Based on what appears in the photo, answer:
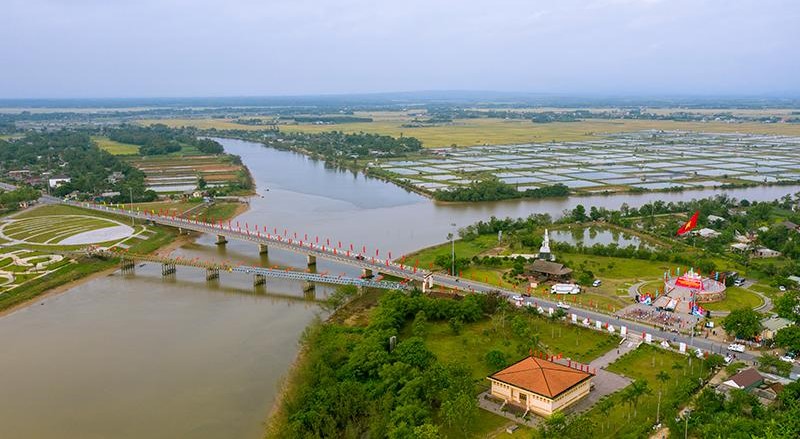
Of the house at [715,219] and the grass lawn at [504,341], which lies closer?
the grass lawn at [504,341]

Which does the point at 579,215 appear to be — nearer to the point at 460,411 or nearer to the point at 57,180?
the point at 460,411

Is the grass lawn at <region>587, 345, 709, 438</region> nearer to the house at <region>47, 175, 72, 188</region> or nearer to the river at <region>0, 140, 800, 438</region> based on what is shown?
the river at <region>0, 140, 800, 438</region>

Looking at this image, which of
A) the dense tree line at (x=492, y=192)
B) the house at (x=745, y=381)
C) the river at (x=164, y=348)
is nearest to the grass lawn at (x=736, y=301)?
the house at (x=745, y=381)

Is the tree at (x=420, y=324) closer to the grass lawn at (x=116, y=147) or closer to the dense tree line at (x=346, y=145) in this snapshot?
the dense tree line at (x=346, y=145)

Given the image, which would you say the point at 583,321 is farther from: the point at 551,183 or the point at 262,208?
the point at 551,183

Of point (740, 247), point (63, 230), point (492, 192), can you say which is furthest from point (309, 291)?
point (492, 192)

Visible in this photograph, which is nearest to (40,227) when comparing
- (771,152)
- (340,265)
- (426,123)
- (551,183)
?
(340,265)

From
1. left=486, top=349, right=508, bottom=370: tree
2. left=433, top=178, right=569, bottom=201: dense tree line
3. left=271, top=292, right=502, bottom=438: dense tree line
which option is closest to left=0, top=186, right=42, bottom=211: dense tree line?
left=433, top=178, right=569, bottom=201: dense tree line
